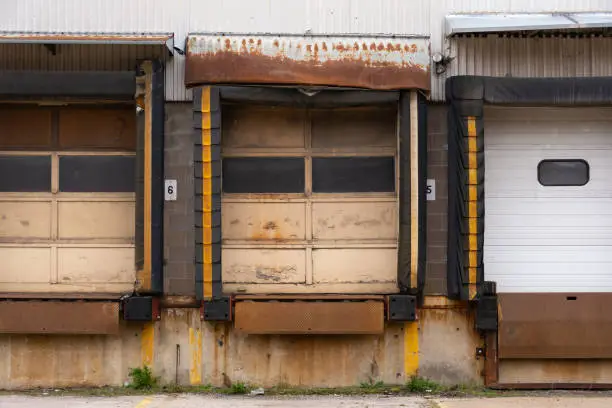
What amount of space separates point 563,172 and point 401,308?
2779 millimetres

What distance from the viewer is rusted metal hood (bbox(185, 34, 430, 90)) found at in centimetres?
890

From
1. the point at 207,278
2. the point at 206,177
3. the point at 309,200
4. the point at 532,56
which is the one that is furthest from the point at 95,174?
the point at 532,56

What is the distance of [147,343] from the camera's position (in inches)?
365

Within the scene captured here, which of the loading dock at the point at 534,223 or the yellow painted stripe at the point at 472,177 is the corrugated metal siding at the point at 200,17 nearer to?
the loading dock at the point at 534,223

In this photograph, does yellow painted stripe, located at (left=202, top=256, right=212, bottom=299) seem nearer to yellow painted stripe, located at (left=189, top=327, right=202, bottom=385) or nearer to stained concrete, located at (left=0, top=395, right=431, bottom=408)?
yellow painted stripe, located at (left=189, top=327, right=202, bottom=385)

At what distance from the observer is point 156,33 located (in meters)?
9.17

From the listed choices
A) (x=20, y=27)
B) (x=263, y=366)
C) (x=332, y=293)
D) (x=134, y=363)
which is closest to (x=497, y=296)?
(x=332, y=293)

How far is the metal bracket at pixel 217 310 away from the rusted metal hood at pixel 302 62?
8.71 ft

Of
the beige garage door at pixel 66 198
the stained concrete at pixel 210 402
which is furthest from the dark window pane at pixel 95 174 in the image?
the stained concrete at pixel 210 402

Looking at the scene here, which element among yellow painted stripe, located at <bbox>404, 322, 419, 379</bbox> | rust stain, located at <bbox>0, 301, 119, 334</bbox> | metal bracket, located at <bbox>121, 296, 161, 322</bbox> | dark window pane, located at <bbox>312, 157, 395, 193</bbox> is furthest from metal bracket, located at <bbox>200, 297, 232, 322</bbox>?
yellow painted stripe, located at <bbox>404, 322, 419, 379</bbox>

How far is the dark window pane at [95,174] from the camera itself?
955 centimetres

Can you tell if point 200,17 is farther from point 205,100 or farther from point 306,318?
point 306,318

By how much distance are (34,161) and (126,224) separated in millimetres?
1463

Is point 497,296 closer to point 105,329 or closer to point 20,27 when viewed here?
point 105,329
